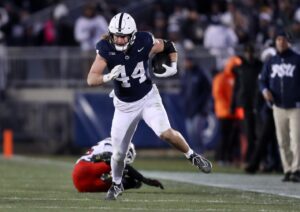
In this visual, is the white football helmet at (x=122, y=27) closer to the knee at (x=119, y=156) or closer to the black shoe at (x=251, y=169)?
the knee at (x=119, y=156)

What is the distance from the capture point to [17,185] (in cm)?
1363

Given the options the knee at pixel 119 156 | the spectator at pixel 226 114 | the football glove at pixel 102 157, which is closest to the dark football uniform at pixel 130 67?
the knee at pixel 119 156

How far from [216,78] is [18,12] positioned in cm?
762

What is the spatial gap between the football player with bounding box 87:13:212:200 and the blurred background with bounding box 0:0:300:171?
26.3 ft

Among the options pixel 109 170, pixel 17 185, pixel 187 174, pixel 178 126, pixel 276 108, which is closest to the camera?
pixel 109 170

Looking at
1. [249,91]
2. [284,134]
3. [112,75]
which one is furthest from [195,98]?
[112,75]

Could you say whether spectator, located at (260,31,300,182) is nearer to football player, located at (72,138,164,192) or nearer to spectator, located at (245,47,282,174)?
spectator, located at (245,47,282,174)

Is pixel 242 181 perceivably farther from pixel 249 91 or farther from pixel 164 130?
pixel 164 130

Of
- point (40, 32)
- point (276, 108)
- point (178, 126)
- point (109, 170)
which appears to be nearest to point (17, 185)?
point (109, 170)

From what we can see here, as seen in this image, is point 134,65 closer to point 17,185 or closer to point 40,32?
point 17,185

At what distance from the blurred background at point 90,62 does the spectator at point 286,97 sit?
449 centimetres

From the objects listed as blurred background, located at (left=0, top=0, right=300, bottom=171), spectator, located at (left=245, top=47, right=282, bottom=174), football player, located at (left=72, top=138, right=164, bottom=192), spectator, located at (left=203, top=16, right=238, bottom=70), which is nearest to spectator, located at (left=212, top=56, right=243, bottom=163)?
Answer: blurred background, located at (left=0, top=0, right=300, bottom=171)

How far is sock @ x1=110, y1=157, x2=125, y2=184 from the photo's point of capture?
11638mm

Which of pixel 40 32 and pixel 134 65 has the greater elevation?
pixel 134 65
